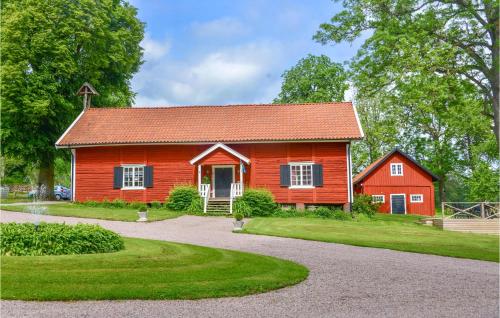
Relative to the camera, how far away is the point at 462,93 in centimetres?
1311

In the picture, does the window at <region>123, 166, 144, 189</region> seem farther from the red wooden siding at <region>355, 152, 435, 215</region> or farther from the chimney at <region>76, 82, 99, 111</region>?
the red wooden siding at <region>355, 152, 435, 215</region>

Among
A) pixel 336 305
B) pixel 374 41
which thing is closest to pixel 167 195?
pixel 374 41

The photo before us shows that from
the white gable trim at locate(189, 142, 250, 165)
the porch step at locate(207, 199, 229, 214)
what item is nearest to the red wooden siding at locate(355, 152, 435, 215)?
the white gable trim at locate(189, 142, 250, 165)

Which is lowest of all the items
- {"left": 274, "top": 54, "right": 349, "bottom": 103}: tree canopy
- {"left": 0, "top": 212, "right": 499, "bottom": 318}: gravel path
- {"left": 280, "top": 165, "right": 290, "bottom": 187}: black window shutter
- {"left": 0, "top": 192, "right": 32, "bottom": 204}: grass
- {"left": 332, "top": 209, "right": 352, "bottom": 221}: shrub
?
{"left": 0, "top": 212, "right": 499, "bottom": 318}: gravel path

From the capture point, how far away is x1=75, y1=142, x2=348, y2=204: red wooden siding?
23438mm

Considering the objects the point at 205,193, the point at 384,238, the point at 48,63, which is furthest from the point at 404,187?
the point at 48,63

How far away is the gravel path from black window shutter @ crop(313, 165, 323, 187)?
11.8 metres

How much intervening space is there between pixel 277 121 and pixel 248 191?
507 cm

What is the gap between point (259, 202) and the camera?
2200 cm

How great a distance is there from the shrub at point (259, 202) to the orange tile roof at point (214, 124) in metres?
3.05

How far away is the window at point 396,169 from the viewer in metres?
33.3

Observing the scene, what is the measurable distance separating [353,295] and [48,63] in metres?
25.4

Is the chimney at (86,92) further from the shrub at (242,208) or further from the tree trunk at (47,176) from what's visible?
the shrub at (242,208)

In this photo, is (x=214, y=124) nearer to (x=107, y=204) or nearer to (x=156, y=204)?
(x=156, y=204)
